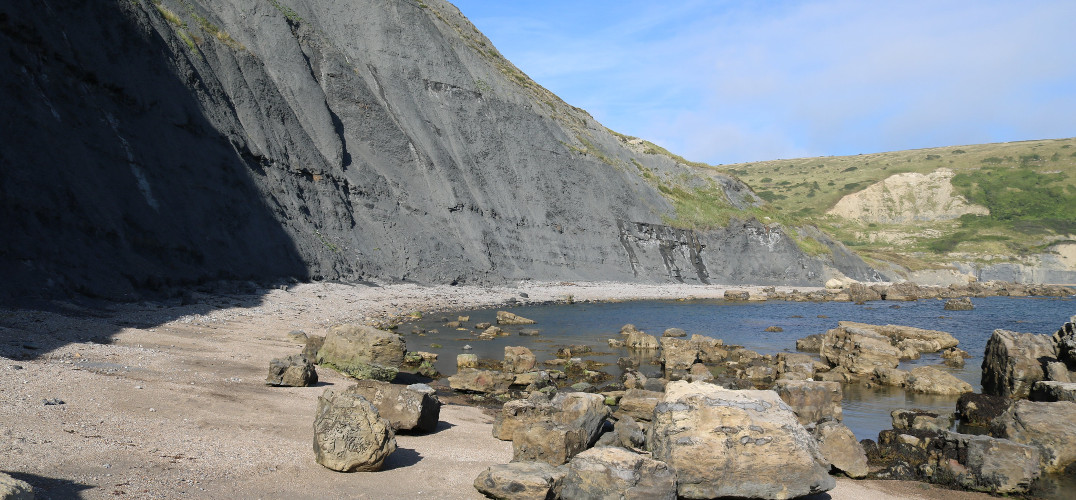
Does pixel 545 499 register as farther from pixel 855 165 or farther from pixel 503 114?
pixel 855 165

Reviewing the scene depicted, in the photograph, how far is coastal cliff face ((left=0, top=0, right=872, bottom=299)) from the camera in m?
25.4

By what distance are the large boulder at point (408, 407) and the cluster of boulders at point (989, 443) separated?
818 centimetres

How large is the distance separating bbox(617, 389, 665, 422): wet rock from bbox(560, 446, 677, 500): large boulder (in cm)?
→ 585

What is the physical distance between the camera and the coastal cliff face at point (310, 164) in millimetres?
25375

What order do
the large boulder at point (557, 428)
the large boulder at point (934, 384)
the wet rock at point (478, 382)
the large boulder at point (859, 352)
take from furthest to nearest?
the large boulder at point (859, 352), the large boulder at point (934, 384), the wet rock at point (478, 382), the large boulder at point (557, 428)

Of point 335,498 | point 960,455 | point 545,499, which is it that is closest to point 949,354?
point 960,455

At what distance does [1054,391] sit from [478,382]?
44.7ft

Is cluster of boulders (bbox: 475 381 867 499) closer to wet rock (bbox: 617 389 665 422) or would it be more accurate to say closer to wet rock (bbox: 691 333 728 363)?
wet rock (bbox: 617 389 665 422)

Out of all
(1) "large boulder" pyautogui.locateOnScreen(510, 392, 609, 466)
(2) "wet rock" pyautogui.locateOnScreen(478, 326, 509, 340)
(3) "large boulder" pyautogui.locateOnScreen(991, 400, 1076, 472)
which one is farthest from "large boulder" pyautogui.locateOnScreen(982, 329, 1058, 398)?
(2) "wet rock" pyautogui.locateOnScreen(478, 326, 509, 340)

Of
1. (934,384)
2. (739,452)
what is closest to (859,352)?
(934,384)

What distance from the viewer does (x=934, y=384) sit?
19578mm

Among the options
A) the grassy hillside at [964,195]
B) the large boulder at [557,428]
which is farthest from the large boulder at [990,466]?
the grassy hillside at [964,195]

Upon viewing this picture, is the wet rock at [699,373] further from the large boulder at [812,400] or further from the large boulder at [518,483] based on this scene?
the large boulder at [518,483]

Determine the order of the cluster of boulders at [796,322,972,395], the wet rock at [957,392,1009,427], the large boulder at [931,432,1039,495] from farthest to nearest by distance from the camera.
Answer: the cluster of boulders at [796,322,972,395]
the wet rock at [957,392,1009,427]
the large boulder at [931,432,1039,495]
